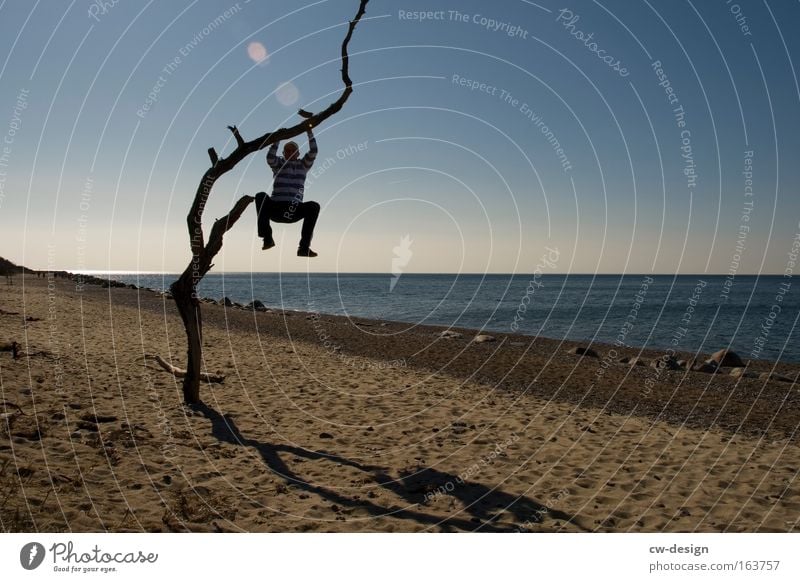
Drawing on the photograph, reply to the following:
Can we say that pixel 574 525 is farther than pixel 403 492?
No

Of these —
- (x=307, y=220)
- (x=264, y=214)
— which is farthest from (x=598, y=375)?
(x=264, y=214)

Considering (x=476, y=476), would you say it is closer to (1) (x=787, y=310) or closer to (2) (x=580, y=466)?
(2) (x=580, y=466)

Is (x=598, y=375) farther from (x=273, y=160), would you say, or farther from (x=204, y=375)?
(x=273, y=160)

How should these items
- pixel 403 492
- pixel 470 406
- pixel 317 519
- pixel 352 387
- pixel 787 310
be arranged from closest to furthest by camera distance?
pixel 317 519 → pixel 403 492 → pixel 470 406 → pixel 352 387 → pixel 787 310

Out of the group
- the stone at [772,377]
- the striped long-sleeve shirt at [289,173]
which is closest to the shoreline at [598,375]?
the stone at [772,377]

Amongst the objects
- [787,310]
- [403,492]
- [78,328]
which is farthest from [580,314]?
[403,492]

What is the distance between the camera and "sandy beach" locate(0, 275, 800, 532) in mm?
7770

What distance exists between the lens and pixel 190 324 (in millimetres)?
12898

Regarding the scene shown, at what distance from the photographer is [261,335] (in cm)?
2928

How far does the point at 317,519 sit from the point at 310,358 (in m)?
14.3

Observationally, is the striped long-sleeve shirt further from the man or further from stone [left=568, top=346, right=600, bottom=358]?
stone [left=568, top=346, right=600, bottom=358]

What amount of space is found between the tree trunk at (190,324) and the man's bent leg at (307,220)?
12.8ft

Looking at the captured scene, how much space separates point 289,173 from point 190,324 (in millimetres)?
5699

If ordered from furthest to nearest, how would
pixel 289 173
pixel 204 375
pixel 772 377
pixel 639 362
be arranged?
pixel 639 362 < pixel 772 377 < pixel 204 375 < pixel 289 173
